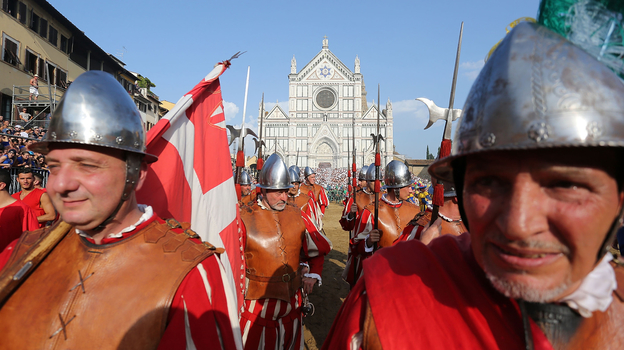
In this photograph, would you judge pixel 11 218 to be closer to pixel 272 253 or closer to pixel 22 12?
pixel 272 253

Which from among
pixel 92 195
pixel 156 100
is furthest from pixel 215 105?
pixel 156 100

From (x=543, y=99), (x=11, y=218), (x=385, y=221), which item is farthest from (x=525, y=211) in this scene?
(x=11, y=218)

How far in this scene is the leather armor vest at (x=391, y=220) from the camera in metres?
5.16

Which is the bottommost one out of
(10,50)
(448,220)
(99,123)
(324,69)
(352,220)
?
(352,220)

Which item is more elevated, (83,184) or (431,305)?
(83,184)

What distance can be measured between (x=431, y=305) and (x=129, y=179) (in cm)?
155

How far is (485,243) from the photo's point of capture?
37.3 inches

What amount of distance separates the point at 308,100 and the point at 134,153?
55.1 meters

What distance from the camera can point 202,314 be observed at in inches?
55.9

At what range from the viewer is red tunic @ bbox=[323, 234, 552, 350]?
960 millimetres

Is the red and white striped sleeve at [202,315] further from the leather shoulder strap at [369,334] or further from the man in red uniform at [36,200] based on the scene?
the man in red uniform at [36,200]

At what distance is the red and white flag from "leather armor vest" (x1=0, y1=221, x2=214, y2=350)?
788mm

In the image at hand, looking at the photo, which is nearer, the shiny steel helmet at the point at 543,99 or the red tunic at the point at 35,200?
the shiny steel helmet at the point at 543,99

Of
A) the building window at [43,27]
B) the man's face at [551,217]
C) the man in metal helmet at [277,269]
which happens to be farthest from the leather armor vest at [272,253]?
the building window at [43,27]
